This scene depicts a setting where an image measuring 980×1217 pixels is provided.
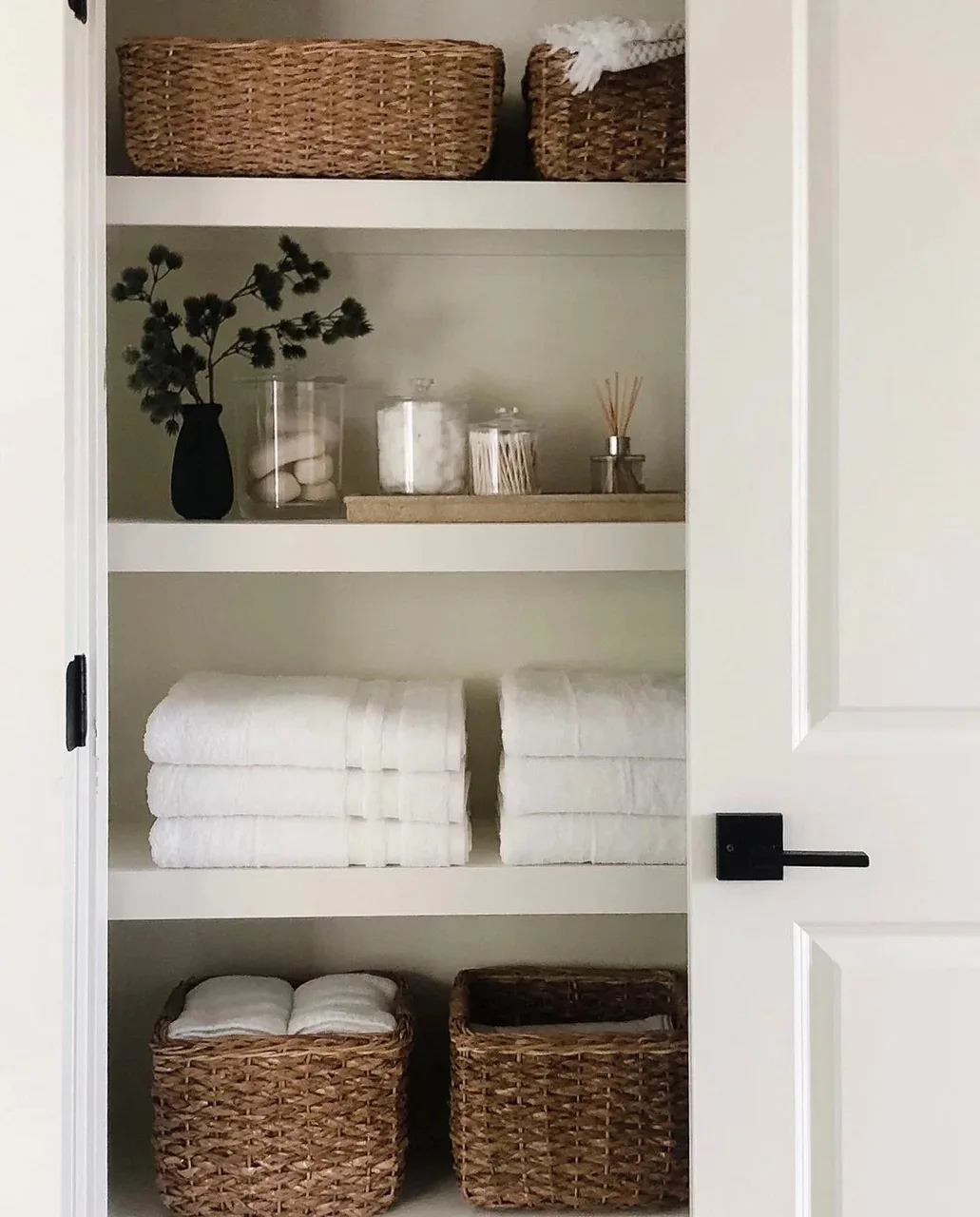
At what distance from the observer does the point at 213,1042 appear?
1423 millimetres

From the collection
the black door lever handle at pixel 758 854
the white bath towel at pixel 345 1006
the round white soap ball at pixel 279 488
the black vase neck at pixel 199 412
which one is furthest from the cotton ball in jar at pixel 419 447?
the white bath towel at pixel 345 1006

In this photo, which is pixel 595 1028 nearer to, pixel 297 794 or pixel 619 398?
pixel 297 794

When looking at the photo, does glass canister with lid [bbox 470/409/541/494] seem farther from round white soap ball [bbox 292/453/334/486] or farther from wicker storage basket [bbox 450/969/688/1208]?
wicker storage basket [bbox 450/969/688/1208]

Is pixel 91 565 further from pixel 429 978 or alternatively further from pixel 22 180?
pixel 429 978

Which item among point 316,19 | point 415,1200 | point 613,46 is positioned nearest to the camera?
point 613,46

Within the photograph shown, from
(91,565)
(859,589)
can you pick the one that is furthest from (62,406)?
(859,589)

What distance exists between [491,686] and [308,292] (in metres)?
0.57

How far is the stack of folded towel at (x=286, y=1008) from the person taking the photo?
1.46m

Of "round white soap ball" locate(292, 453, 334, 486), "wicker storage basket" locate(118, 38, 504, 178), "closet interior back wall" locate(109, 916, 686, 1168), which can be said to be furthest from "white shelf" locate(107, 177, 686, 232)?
"closet interior back wall" locate(109, 916, 686, 1168)

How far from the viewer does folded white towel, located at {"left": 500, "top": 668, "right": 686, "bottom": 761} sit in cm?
143

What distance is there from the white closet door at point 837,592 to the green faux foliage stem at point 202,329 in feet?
1.62

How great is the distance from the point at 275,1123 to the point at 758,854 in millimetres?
638

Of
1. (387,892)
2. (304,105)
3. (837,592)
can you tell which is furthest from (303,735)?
(304,105)

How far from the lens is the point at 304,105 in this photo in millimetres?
1401
